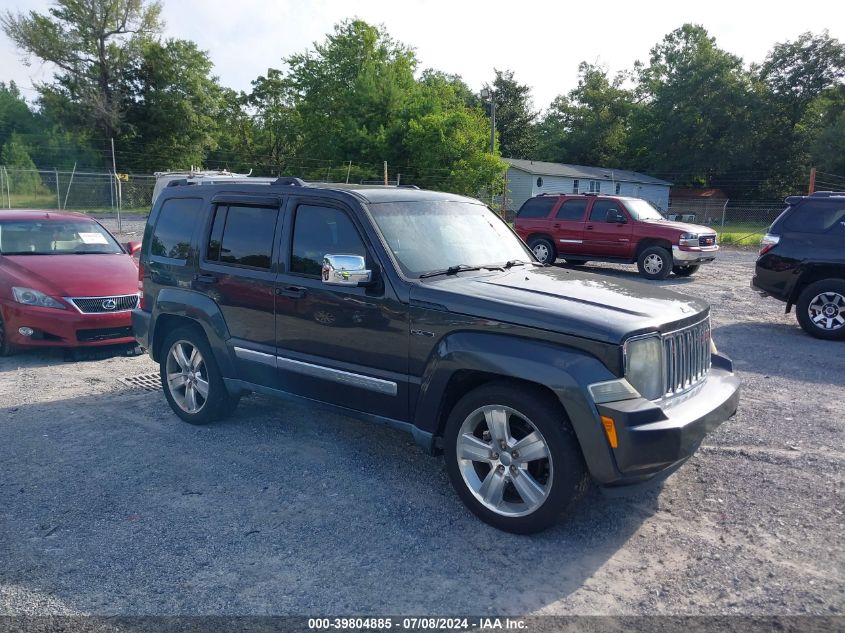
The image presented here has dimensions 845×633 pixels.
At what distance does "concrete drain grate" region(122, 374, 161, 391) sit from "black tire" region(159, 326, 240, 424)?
1088 mm

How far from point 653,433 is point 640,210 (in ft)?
45.3

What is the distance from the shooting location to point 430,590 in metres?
3.32

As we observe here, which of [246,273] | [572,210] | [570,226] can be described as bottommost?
[246,273]

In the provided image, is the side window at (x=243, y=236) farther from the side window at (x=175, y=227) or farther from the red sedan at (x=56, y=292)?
the red sedan at (x=56, y=292)

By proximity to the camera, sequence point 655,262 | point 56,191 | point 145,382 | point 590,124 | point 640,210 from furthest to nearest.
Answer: point 590,124, point 56,191, point 640,210, point 655,262, point 145,382

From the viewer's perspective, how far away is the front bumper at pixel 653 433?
11.3 feet

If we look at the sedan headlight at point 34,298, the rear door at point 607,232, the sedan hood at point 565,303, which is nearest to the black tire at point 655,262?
the rear door at point 607,232

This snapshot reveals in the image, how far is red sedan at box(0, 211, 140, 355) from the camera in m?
7.75

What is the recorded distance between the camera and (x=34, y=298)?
779 cm

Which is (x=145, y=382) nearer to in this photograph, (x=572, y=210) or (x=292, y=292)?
(x=292, y=292)

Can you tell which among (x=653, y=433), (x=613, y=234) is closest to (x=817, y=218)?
(x=613, y=234)

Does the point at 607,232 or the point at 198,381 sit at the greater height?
the point at 607,232

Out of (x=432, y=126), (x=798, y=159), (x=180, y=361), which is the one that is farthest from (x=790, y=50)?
(x=180, y=361)

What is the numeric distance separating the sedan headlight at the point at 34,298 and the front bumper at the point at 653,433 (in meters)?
6.69
